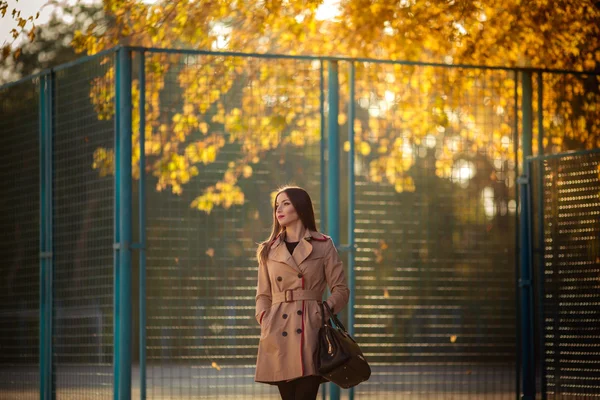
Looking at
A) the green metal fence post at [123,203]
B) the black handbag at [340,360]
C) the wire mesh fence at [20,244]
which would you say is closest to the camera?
the black handbag at [340,360]

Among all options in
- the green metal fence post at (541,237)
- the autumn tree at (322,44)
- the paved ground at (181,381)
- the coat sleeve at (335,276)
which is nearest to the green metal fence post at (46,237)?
the paved ground at (181,381)

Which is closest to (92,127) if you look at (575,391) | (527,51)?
(575,391)

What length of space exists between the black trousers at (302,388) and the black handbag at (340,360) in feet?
0.55

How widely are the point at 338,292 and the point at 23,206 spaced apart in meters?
3.97

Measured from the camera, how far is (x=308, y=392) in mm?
6969

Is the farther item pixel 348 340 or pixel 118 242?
pixel 118 242

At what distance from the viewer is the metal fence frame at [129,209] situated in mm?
8602

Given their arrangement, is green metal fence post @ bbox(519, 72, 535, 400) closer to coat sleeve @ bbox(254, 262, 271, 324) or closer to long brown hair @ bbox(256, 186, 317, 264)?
long brown hair @ bbox(256, 186, 317, 264)

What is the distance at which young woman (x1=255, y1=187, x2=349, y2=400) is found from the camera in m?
6.94

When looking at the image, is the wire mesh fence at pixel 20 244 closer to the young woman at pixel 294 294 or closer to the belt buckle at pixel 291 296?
the young woman at pixel 294 294

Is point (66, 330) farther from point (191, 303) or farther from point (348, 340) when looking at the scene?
point (191, 303)

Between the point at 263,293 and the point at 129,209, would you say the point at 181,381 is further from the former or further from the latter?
the point at 263,293

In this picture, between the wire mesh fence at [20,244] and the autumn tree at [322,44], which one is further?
the autumn tree at [322,44]

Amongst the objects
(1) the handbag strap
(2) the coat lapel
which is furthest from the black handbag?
(2) the coat lapel
